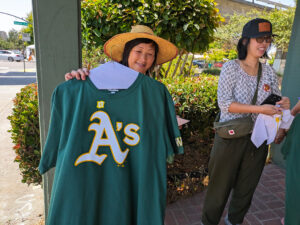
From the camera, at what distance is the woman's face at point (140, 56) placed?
1.80 m

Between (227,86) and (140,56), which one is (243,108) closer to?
(227,86)

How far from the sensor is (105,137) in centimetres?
143

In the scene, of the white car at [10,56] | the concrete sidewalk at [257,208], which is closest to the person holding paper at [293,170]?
the concrete sidewalk at [257,208]

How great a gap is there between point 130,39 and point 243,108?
1.13 metres

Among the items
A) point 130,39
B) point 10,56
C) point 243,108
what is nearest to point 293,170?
point 243,108

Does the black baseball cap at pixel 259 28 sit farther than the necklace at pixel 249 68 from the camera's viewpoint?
No

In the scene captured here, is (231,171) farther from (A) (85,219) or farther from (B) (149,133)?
(A) (85,219)

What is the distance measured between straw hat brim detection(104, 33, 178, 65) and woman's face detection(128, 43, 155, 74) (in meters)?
A: 0.08

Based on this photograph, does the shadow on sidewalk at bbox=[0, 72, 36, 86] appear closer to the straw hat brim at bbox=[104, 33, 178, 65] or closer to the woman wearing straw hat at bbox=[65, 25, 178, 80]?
the straw hat brim at bbox=[104, 33, 178, 65]

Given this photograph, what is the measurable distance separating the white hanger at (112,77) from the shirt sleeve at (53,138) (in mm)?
266

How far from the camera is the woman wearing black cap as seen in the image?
207cm

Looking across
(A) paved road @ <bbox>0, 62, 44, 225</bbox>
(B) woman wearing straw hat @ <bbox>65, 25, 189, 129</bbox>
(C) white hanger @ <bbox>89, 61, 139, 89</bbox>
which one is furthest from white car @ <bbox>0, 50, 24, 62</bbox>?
(C) white hanger @ <bbox>89, 61, 139, 89</bbox>

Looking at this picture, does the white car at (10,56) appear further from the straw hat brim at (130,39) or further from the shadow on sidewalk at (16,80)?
the straw hat brim at (130,39)

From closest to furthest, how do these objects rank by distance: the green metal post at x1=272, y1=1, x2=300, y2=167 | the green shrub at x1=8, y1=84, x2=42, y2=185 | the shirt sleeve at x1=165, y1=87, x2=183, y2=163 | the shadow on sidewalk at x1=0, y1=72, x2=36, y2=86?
the shirt sleeve at x1=165, y1=87, x2=183, y2=163 < the green shrub at x1=8, y1=84, x2=42, y2=185 < the green metal post at x1=272, y1=1, x2=300, y2=167 < the shadow on sidewalk at x1=0, y1=72, x2=36, y2=86
